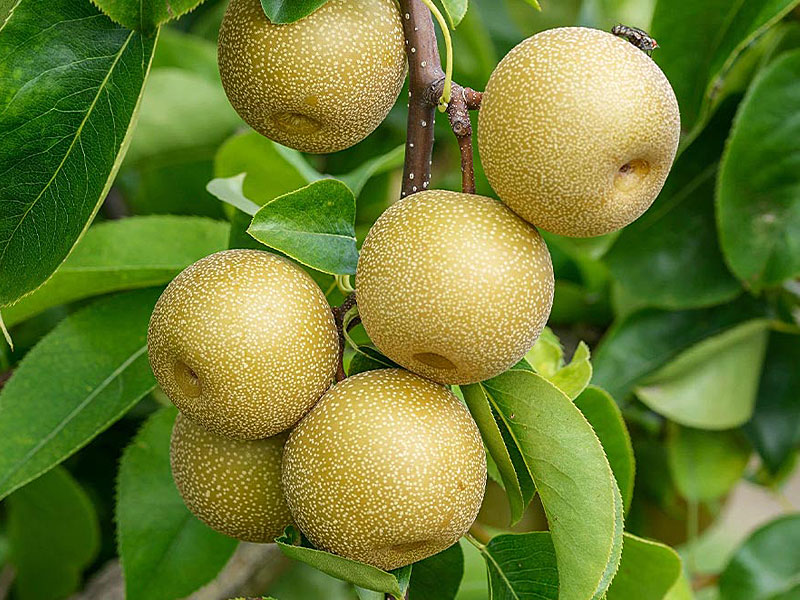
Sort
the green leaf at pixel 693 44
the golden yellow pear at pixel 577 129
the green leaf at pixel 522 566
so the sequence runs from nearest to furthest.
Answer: the golden yellow pear at pixel 577 129 < the green leaf at pixel 522 566 < the green leaf at pixel 693 44

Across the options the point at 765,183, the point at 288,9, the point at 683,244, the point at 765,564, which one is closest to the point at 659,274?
the point at 683,244

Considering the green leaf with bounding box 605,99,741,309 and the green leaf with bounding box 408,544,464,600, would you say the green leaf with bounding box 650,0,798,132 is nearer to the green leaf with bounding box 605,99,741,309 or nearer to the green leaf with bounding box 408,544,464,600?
the green leaf with bounding box 605,99,741,309

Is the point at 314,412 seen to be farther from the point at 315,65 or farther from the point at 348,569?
the point at 315,65

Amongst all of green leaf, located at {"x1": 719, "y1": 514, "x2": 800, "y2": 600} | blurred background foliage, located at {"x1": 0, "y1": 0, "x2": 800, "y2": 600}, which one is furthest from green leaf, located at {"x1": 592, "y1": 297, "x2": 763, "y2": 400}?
green leaf, located at {"x1": 719, "y1": 514, "x2": 800, "y2": 600}

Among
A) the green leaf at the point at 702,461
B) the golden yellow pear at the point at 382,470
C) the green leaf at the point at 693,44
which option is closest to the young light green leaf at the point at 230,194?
the golden yellow pear at the point at 382,470

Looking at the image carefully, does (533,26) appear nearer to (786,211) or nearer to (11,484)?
(786,211)

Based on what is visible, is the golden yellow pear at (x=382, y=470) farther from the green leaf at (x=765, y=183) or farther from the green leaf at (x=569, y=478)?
the green leaf at (x=765, y=183)
